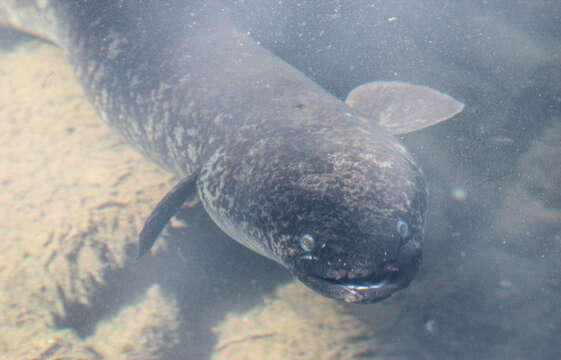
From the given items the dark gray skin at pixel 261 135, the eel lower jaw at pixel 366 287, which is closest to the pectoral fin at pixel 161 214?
the dark gray skin at pixel 261 135

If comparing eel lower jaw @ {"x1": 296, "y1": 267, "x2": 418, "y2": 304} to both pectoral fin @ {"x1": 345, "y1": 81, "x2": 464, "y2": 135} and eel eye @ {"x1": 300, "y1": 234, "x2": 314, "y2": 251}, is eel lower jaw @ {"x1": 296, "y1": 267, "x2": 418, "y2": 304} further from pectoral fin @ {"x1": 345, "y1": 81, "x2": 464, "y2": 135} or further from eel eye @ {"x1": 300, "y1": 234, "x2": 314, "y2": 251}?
pectoral fin @ {"x1": 345, "y1": 81, "x2": 464, "y2": 135}

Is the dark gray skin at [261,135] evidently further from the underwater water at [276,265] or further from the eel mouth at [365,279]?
the underwater water at [276,265]

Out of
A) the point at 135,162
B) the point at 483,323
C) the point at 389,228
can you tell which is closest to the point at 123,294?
the point at 135,162

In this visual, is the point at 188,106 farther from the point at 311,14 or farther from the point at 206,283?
the point at 311,14

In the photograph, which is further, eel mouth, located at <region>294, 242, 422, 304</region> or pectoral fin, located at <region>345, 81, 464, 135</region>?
pectoral fin, located at <region>345, 81, 464, 135</region>

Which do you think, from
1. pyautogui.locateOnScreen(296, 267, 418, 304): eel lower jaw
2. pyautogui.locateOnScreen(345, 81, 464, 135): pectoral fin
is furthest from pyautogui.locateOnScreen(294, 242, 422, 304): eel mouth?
pyautogui.locateOnScreen(345, 81, 464, 135): pectoral fin

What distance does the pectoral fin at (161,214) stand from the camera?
2770 mm

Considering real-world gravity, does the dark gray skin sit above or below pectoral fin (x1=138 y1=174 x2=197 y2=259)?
above

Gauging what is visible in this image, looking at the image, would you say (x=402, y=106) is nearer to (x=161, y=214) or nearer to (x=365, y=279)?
(x=365, y=279)

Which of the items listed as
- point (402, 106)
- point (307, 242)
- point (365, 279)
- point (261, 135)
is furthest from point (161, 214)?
point (402, 106)

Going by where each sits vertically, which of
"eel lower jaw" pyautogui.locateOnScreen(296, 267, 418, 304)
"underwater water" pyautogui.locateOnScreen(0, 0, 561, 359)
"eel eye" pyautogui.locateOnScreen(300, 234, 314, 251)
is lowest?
"underwater water" pyautogui.locateOnScreen(0, 0, 561, 359)

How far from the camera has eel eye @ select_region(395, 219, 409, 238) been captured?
1.94 metres

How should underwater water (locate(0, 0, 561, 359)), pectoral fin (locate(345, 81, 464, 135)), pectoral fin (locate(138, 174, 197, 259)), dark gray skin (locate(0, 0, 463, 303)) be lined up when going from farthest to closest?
Result: 1. pectoral fin (locate(345, 81, 464, 135))
2. pectoral fin (locate(138, 174, 197, 259))
3. underwater water (locate(0, 0, 561, 359))
4. dark gray skin (locate(0, 0, 463, 303))

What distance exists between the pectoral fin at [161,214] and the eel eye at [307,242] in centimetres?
127
